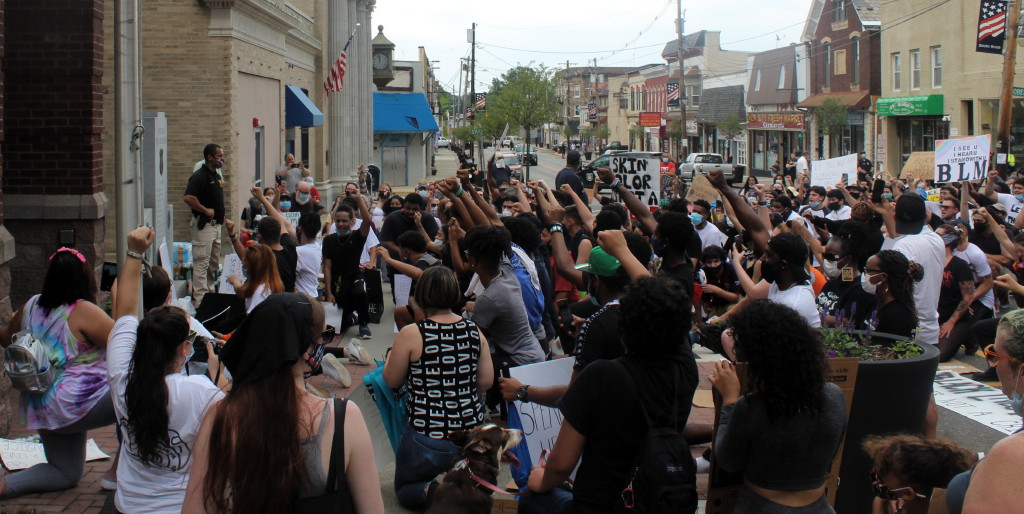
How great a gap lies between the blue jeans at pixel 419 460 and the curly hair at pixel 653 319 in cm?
201

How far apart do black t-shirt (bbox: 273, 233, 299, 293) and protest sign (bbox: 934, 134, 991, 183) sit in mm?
11890

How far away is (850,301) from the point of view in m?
7.53

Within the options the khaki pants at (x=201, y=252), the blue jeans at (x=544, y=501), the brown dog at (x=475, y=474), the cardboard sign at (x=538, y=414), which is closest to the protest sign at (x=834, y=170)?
the khaki pants at (x=201, y=252)

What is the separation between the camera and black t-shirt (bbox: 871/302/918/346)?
6.66 m

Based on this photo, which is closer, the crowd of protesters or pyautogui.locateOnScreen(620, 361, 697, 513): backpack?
the crowd of protesters

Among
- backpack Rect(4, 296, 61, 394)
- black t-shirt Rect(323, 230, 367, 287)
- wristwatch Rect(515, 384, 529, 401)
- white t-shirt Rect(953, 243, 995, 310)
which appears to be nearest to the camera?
wristwatch Rect(515, 384, 529, 401)

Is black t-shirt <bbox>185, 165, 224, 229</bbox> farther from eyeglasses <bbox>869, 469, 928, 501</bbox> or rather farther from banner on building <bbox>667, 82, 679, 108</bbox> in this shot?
banner on building <bbox>667, 82, 679, 108</bbox>

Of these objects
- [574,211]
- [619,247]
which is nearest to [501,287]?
[619,247]

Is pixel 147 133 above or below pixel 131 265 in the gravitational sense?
above

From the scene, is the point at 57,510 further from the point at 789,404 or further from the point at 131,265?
the point at 789,404

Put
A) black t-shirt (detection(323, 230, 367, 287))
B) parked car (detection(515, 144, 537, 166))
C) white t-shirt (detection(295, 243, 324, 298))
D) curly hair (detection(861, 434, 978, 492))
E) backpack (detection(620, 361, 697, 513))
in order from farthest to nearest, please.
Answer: parked car (detection(515, 144, 537, 166)) → black t-shirt (detection(323, 230, 367, 287)) → white t-shirt (detection(295, 243, 324, 298)) → curly hair (detection(861, 434, 978, 492)) → backpack (detection(620, 361, 697, 513))

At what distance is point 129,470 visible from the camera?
4.34m

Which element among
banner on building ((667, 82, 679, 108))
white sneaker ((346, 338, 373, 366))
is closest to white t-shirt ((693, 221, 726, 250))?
white sneaker ((346, 338, 373, 366))

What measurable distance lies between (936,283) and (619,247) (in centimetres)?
447
